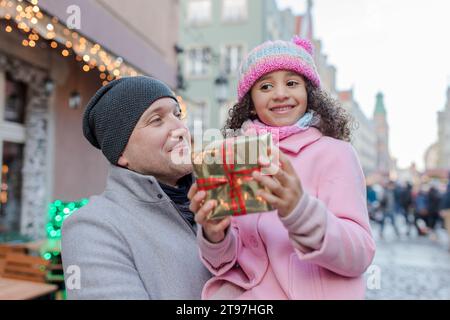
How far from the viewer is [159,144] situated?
54.2 inches

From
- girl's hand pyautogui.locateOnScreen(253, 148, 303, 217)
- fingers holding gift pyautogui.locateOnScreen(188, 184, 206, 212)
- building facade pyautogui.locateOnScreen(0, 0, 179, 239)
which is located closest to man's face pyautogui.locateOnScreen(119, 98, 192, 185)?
fingers holding gift pyautogui.locateOnScreen(188, 184, 206, 212)

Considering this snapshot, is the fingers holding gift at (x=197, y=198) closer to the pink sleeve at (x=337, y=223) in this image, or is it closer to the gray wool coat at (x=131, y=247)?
the pink sleeve at (x=337, y=223)

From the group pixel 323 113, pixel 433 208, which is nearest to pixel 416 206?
pixel 433 208

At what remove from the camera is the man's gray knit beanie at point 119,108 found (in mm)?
1390

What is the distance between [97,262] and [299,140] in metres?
0.70

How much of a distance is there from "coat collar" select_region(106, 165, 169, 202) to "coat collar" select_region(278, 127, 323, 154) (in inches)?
18.1

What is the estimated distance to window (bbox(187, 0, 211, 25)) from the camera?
2019 cm

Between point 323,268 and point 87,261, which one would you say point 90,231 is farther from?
point 323,268

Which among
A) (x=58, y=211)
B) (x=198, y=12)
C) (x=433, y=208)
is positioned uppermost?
(x=198, y=12)

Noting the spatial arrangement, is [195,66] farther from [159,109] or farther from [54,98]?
[159,109]

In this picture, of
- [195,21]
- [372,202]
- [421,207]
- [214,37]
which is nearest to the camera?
[421,207]
